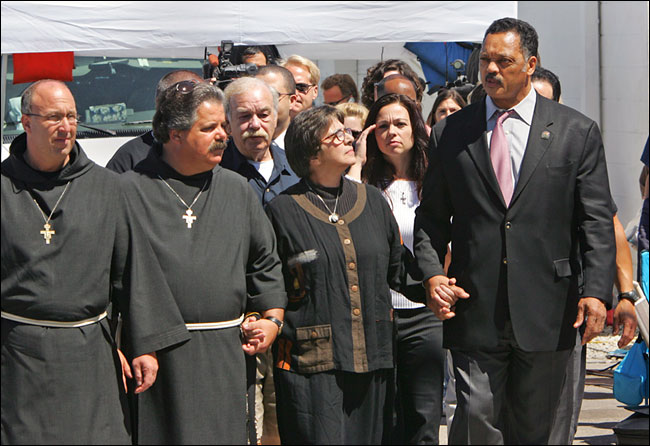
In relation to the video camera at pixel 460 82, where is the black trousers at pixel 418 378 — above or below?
below

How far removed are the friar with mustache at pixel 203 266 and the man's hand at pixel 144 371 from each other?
56 millimetres

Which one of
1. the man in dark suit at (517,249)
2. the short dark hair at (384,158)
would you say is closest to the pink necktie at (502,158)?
the man in dark suit at (517,249)

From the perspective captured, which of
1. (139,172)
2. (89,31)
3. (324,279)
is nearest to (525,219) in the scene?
(324,279)

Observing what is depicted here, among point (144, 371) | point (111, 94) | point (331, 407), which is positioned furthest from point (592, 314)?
→ point (111, 94)

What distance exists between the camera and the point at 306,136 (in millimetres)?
4289

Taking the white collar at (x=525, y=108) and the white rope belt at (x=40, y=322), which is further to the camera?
the white collar at (x=525, y=108)

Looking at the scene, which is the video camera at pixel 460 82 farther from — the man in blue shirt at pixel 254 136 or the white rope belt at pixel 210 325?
the white rope belt at pixel 210 325

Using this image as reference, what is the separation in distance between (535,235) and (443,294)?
425 mm

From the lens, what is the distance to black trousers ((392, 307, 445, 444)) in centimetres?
452

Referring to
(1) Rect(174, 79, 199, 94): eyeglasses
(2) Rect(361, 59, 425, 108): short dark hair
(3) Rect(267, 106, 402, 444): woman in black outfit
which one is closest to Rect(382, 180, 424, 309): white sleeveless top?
(3) Rect(267, 106, 402, 444): woman in black outfit

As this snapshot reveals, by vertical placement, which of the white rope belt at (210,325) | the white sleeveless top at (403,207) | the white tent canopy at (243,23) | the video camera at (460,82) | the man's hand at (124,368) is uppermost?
the white tent canopy at (243,23)

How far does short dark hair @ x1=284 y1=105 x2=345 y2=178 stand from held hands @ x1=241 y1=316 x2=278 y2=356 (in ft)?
2.37

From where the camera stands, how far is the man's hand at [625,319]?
13.5ft

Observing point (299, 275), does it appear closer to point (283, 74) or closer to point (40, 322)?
point (40, 322)
